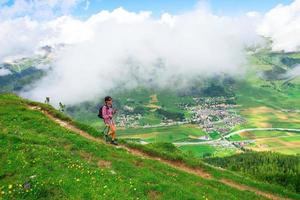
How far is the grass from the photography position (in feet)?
113

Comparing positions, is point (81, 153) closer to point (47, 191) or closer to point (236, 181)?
point (47, 191)

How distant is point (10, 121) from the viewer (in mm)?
62844

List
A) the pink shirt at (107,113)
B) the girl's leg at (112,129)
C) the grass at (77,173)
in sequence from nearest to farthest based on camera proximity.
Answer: the grass at (77,173), the pink shirt at (107,113), the girl's leg at (112,129)

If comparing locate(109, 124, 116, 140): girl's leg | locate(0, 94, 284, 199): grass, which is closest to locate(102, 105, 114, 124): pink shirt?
locate(109, 124, 116, 140): girl's leg

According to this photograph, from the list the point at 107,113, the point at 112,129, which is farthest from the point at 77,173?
the point at 112,129

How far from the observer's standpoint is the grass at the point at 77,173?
3434 centimetres

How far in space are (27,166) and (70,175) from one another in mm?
4785

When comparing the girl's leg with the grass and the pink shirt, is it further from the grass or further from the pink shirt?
the grass

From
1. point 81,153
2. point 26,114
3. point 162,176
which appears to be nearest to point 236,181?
point 162,176

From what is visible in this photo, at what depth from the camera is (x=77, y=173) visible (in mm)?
38719

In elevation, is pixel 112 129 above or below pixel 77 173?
above

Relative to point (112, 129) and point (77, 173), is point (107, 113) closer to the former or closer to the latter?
point (112, 129)

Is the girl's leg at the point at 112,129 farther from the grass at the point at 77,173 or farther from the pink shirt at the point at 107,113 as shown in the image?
the grass at the point at 77,173

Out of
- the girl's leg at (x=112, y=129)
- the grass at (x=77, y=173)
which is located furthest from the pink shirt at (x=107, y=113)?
the grass at (x=77, y=173)
